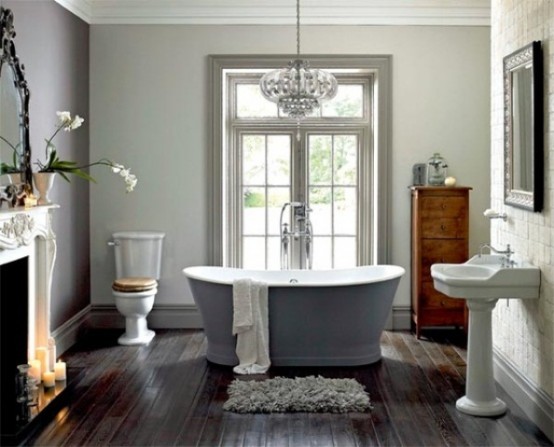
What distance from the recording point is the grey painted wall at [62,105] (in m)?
5.01

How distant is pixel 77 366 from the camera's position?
5.28 meters

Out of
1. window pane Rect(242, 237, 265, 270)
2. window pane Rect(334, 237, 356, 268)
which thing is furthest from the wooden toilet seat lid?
window pane Rect(334, 237, 356, 268)

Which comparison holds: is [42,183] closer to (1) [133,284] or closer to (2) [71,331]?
(1) [133,284]

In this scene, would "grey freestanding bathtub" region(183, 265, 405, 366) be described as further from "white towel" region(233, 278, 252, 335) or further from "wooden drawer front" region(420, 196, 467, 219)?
"wooden drawer front" region(420, 196, 467, 219)

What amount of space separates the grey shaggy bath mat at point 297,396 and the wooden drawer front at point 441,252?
159cm

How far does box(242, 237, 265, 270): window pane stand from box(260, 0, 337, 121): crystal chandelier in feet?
6.68

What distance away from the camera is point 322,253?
22.0ft

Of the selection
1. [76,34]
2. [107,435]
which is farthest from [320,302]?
[76,34]

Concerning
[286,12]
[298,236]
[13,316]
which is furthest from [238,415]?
[286,12]

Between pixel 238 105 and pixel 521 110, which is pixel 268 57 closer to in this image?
pixel 238 105

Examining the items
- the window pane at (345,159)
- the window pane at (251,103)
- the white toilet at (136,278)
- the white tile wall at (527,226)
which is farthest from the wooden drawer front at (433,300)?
the white toilet at (136,278)

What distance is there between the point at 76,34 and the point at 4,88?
1717 millimetres

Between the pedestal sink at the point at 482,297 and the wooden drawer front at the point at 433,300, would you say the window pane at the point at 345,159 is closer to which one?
the wooden drawer front at the point at 433,300

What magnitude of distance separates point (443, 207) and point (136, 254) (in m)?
2.57
